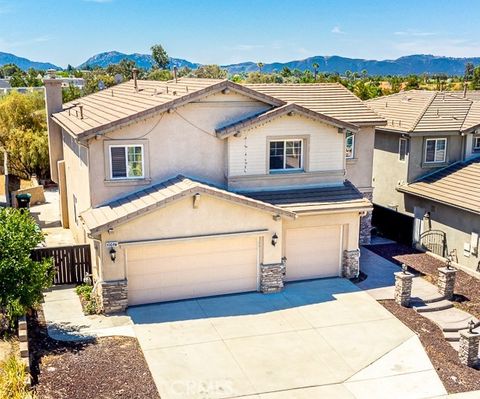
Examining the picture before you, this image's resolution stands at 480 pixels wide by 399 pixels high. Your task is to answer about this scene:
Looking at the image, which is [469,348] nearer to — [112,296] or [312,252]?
[312,252]

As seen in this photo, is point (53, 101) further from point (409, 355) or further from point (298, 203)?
point (409, 355)

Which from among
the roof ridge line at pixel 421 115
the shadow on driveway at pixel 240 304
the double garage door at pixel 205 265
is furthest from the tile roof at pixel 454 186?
the shadow on driveway at pixel 240 304

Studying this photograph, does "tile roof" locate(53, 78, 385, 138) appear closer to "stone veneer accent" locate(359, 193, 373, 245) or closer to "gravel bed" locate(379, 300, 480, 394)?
"stone veneer accent" locate(359, 193, 373, 245)

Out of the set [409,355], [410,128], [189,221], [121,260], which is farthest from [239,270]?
[410,128]

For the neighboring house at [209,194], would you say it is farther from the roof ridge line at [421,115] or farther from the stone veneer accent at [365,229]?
the roof ridge line at [421,115]

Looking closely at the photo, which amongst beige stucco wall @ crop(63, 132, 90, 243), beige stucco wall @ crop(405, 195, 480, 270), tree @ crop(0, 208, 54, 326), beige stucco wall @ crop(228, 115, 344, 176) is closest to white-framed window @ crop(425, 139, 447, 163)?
beige stucco wall @ crop(405, 195, 480, 270)
